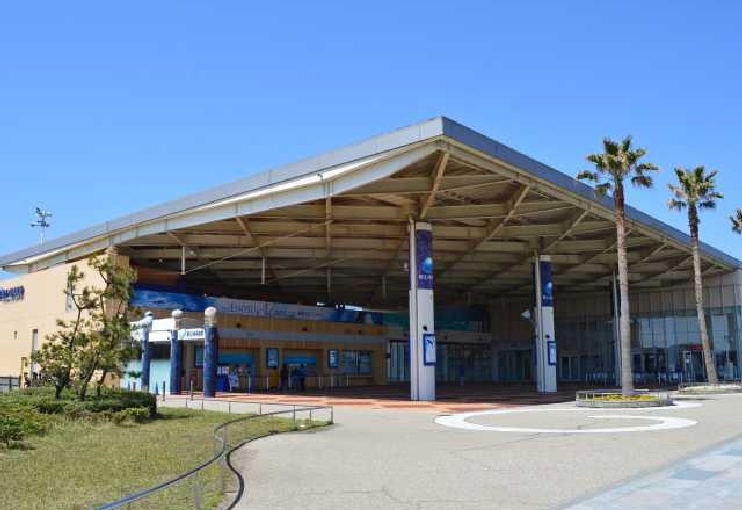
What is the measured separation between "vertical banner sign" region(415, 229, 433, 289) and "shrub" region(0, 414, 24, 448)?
18446 mm

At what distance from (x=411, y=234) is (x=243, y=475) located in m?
22.0

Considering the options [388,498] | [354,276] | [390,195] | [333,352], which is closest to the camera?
[388,498]

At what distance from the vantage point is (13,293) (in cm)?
4841

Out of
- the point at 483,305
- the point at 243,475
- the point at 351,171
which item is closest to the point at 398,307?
the point at 483,305

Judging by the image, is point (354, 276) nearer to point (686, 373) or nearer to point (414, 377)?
point (414, 377)

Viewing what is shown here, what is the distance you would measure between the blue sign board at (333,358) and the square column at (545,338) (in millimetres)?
14279

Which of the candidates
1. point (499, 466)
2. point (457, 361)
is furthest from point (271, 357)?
point (499, 466)

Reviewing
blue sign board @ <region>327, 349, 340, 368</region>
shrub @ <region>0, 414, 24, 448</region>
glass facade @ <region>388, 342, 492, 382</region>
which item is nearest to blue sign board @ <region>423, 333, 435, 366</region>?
blue sign board @ <region>327, 349, 340, 368</region>

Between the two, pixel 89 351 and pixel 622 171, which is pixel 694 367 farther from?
pixel 89 351

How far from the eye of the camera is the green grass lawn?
375 inches

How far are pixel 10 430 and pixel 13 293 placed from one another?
37130mm

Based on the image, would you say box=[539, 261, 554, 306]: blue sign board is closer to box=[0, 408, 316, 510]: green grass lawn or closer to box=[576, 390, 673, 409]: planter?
box=[576, 390, 673, 409]: planter

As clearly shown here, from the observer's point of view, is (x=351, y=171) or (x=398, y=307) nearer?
(x=351, y=171)

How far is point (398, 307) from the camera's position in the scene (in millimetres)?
76375
